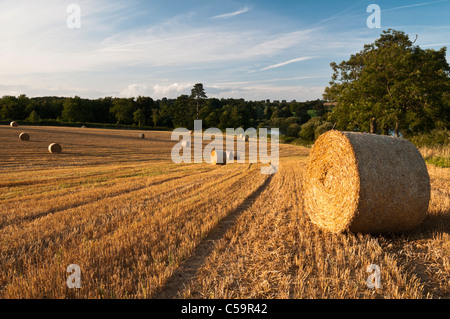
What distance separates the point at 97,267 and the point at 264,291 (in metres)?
2.56

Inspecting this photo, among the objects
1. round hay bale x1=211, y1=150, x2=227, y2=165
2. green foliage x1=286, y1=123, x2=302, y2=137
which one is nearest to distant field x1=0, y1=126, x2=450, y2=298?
round hay bale x1=211, y1=150, x2=227, y2=165

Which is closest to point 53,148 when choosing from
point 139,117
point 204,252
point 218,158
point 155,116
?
point 218,158

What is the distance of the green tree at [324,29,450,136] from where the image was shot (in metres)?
21.3

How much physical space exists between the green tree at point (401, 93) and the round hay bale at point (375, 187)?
18756 millimetres

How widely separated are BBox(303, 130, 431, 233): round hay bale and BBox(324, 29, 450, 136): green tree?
1876 centimetres

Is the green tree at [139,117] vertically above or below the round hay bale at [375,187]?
above

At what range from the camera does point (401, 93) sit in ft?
72.4

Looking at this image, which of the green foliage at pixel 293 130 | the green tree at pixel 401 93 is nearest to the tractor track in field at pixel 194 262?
the green tree at pixel 401 93

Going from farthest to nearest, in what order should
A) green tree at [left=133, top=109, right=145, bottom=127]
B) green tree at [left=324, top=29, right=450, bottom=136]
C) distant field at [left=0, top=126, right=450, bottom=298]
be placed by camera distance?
green tree at [left=133, top=109, right=145, bottom=127]
green tree at [left=324, top=29, right=450, bottom=136]
distant field at [left=0, top=126, right=450, bottom=298]

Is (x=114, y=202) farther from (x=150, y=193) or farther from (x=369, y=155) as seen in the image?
(x=369, y=155)

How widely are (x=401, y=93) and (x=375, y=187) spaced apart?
21.3 meters

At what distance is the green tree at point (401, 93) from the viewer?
69.9 feet

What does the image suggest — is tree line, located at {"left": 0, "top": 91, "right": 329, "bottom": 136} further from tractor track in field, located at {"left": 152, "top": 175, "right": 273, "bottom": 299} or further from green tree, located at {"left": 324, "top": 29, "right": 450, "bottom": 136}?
Answer: tractor track in field, located at {"left": 152, "top": 175, "right": 273, "bottom": 299}

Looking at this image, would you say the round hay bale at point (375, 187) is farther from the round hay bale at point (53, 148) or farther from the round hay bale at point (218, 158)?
the round hay bale at point (53, 148)
